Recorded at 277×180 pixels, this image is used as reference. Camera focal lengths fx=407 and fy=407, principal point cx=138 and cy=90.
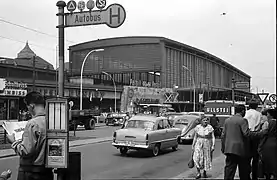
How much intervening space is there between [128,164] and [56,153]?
8844 millimetres

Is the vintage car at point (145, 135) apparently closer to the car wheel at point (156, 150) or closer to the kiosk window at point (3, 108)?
the car wheel at point (156, 150)

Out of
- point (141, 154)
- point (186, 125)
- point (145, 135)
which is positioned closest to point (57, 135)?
point (145, 135)

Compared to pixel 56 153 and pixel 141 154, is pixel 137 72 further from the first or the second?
pixel 56 153

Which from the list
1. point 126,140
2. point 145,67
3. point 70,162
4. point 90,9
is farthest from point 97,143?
point 145,67

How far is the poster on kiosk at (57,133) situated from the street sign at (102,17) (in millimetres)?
3311

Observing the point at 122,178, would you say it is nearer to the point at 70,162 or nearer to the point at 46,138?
the point at 70,162

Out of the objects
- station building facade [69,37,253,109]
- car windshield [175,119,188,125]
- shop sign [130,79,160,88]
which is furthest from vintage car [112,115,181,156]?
station building facade [69,37,253,109]

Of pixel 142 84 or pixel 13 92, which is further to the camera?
pixel 142 84

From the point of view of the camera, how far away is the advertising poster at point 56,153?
517 centimetres

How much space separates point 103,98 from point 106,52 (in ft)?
110

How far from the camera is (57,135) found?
522 cm

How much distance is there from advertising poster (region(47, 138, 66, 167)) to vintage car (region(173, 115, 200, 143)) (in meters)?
17.2

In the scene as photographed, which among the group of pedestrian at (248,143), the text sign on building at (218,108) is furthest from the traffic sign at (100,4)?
the text sign on building at (218,108)

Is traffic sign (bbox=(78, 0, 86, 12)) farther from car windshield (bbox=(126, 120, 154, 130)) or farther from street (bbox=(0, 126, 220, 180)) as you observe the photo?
car windshield (bbox=(126, 120, 154, 130))
